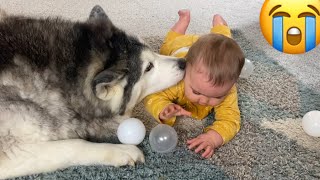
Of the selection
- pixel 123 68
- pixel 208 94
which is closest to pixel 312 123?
pixel 208 94

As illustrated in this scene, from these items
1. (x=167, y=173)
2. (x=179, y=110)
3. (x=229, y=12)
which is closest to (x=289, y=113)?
(x=179, y=110)

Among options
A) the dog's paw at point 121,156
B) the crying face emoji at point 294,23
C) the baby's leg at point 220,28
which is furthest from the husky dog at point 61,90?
the crying face emoji at point 294,23

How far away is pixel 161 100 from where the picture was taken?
59.9 inches

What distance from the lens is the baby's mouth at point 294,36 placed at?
1.91 meters

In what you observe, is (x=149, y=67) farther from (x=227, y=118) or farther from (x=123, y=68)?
(x=227, y=118)

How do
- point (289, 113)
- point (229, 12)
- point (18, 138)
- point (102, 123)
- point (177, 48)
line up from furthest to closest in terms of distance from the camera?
point (229, 12)
point (177, 48)
point (289, 113)
point (102, 123)
point (18, 138)

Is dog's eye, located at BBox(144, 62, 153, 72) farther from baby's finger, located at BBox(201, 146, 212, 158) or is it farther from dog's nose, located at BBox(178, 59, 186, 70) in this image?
baby's finger, located at BBox(201, 146, 212, 158)

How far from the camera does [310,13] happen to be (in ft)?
6.25

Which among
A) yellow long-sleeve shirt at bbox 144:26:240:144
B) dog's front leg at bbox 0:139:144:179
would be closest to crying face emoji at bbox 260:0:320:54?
yellow long-sleeve shirt at bbox 144:26:240:144

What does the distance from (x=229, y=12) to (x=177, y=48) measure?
983 mm

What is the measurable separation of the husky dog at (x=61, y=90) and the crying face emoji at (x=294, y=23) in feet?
2.87

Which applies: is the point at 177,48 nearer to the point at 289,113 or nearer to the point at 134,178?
the point at 289,113

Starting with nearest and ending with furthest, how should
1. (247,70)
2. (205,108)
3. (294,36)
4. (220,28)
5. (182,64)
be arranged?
(182,64) → (205,108) → (247,70) → (294,36) → (220,28)

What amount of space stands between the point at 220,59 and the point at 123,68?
34cm
